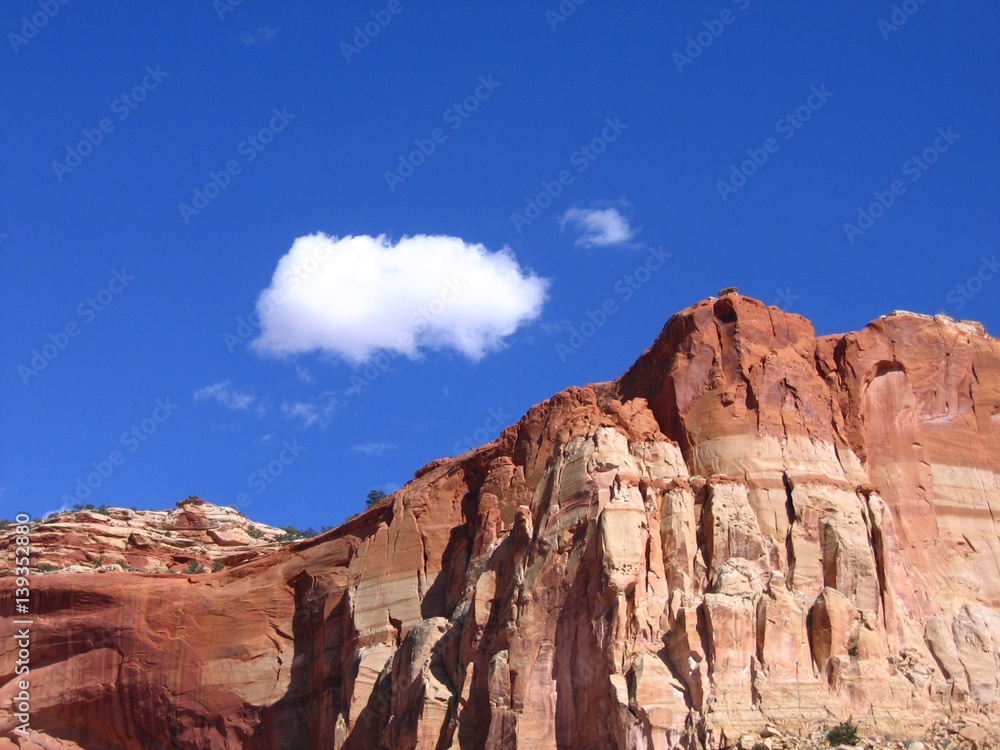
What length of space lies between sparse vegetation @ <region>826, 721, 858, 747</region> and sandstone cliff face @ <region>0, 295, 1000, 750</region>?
31.4 inches

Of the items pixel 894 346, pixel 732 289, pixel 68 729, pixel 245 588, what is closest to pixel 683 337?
pixel 732 289

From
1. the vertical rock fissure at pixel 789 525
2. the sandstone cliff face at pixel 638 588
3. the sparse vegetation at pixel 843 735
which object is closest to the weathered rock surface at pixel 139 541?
the sandstone cliff face at pixel 638 588

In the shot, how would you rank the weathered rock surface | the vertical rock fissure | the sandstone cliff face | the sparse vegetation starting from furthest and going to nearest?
the weathered rock surface → the vertical rock fissure → the sandstone cliff face → the sparse vegetation

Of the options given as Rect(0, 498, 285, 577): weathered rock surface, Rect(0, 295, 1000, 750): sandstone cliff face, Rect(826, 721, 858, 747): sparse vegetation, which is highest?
Rect(0, 498, 285, 577): weathered rock surface

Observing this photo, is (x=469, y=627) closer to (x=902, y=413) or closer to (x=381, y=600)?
(x=381, y=600)

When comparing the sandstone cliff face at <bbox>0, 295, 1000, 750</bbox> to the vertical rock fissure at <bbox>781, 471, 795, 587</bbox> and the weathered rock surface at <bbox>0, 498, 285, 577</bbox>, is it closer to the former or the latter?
the vertical rock fissure at <bbox>781, 471, 795, 587</bbox>

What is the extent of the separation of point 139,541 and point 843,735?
44.3 m

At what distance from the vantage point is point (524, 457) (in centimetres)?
5988

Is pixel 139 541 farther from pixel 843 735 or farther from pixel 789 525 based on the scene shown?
pixel 843 735

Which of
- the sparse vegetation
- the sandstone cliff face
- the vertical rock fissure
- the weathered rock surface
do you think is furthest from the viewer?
the weathered rock surface

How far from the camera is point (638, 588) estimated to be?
47406 mm

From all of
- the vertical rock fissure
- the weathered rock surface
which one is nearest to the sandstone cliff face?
the vertical rock fissure

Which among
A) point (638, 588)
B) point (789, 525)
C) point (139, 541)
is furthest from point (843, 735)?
point (139, 541)

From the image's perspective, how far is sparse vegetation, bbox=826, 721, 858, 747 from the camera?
138ft
